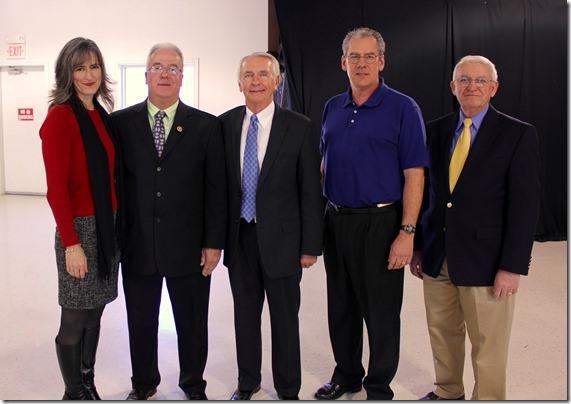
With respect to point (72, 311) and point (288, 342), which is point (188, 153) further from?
point (288, 342)

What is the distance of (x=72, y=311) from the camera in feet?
6.45

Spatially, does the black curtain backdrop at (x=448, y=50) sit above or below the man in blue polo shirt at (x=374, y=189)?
above

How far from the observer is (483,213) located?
1955 mm

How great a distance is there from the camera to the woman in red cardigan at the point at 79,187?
1828 mm

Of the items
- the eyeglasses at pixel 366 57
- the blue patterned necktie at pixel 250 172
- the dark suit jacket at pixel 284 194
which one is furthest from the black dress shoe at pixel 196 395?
the eyeglasses at pixel 366 57

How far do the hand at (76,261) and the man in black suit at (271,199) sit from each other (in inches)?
22.5

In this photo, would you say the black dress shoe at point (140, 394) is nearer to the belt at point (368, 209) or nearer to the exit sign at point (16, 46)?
the belt at point (368, 209)

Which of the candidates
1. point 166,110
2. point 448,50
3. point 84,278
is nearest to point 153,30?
point 448,50

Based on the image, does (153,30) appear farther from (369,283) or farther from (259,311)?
(369,283)

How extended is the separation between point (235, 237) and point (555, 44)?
5.47 m

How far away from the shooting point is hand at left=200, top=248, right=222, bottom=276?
81.7 inches

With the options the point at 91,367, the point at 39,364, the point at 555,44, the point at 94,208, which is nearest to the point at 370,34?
the point at 94,208

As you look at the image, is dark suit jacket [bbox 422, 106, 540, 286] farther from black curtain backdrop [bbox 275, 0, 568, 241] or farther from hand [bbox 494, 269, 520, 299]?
black curtain backdrop [bbox 275, 0, 568, 241]

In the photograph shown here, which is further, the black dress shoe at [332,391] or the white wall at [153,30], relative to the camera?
the white wall at [153,30]
